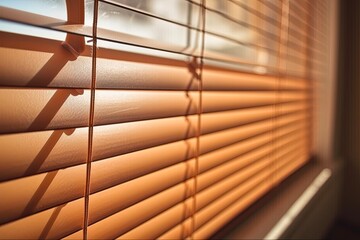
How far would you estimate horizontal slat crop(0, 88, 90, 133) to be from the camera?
38cm

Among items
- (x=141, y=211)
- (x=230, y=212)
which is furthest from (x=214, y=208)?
(x=141, y=211)

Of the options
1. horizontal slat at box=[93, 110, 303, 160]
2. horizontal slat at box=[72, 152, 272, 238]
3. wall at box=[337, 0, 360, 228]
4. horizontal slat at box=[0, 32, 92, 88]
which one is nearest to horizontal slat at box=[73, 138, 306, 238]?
horizontal slat at box=[72, 152, 272, 238]

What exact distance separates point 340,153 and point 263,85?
4.88ft

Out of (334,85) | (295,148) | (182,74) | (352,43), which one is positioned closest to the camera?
(182,74)

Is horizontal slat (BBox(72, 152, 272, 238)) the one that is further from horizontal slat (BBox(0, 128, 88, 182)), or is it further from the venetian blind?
horizontal slat (BBox(0, 128, 88, 182))

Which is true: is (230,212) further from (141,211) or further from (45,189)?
(45,189)

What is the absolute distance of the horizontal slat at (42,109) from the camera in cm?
38

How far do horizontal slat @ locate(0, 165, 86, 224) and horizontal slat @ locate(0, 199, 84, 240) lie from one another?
11 mm

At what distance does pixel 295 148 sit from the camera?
1.57 m

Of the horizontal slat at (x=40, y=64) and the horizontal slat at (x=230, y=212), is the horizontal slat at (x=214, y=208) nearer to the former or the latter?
the horizontal slat at (x=230, y=212)

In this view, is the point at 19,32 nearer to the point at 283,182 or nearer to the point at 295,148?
the point at 283,182

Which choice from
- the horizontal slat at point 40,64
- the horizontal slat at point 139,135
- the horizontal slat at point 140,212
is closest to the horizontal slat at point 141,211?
the horizontal slat at point 140,212

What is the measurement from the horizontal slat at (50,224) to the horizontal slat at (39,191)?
0.04 ft

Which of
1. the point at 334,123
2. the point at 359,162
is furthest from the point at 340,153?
the point at 334,123
